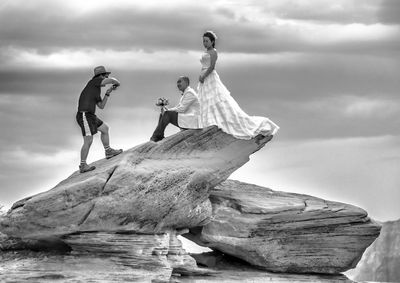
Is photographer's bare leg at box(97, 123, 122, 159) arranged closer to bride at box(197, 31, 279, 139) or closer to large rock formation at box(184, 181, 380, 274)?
bride at box(197, 31, 279, 139)

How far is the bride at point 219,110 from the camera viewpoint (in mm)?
33469

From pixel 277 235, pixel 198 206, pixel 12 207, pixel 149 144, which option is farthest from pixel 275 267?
pixel 12 207

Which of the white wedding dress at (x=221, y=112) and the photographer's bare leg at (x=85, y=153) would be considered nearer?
the photographer's bare leg at (x=85, y=153)

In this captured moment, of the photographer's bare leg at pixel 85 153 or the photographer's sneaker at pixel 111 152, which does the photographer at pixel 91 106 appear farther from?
the photographer's sneaker at pixel 111 152

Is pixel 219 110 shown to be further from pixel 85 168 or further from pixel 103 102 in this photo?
pixel 85 168

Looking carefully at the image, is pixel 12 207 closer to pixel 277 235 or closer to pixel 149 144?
pixel 149 144

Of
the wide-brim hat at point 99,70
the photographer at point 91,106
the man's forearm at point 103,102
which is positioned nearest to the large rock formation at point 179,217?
the photographer at point 91,106

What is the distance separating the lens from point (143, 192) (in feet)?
105

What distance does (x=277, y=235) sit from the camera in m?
34.6

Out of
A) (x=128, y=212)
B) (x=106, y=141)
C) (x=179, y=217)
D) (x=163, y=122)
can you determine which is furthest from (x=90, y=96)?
(x=179, y=217)

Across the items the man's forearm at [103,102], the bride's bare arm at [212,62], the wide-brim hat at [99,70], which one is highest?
the bride's bare arm at [212,62]

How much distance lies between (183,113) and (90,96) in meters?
2.81

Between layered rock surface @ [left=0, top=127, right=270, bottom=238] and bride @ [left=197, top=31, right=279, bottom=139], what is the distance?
33cm

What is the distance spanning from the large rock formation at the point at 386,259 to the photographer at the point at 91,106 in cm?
2522
